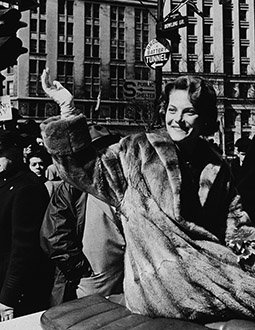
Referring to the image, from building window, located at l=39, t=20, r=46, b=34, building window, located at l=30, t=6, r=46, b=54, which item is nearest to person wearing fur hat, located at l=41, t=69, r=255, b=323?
building window, located at l=30, t=6, r=46, b=54

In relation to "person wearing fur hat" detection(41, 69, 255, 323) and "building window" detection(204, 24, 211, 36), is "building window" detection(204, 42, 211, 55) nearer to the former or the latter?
"building window" detection(204, 24, 211, 36)

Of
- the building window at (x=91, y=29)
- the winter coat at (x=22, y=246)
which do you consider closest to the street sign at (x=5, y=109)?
the winter coat at (x=22, y=246)

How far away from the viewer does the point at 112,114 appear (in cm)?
5628

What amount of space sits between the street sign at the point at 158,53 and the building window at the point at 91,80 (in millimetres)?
50036

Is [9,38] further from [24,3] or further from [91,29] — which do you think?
[91,29]

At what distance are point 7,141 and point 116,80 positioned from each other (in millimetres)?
55681

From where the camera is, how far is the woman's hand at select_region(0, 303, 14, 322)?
10.1ft

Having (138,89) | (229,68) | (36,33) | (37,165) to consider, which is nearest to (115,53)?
(36,33)

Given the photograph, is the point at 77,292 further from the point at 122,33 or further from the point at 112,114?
the point at 122,33

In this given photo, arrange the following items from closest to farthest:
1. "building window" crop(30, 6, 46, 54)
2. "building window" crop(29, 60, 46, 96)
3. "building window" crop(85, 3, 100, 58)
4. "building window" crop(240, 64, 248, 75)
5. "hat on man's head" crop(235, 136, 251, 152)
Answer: "hat on man's head" crop(235, 136, 251, 152)
"building window" crop(29, 60, 46, 96)
"building window" crop(30, 6, 46, 54)
"building window" crop(240, 64, 248, 75)
"building window" crop(85, 3, 100, 58)

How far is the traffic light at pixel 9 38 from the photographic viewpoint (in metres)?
4.18

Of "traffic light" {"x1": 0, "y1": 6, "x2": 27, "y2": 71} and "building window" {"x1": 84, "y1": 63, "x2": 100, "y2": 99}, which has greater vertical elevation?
"building window" {"x1": 84, "y1": 63, "x2": 100, "y2": 99}

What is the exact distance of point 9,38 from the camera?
4.19 meters

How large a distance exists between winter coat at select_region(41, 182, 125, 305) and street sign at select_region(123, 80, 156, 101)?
4.08 metres
